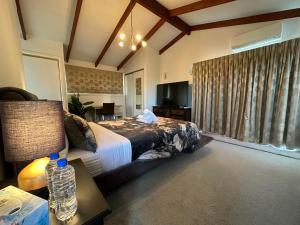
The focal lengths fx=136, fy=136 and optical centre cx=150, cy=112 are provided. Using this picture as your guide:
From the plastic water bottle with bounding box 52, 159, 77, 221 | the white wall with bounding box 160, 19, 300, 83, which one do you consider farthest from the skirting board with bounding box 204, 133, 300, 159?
the plastic water bottle with bounding box 52, 159, 77, 221

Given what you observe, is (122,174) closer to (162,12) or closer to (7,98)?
(7,98)

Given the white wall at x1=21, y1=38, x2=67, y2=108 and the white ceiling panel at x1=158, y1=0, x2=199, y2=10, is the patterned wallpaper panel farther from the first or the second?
the white ceiling panel at x1=158, y1=0, x2=199, y2=10

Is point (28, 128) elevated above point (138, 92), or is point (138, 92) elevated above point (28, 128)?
point (138, 92)

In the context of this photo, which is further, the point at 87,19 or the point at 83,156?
the point at 87,19

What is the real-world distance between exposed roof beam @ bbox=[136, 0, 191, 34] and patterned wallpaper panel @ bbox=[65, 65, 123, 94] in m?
3.15

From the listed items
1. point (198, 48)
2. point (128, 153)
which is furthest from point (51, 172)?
point (198, 48)

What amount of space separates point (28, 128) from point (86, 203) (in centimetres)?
47

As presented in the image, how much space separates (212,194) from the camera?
5.21ft

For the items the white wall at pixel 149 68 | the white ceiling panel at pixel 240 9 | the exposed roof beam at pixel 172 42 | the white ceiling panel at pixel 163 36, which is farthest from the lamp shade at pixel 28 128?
the exposed roof beam at pixel 172 42

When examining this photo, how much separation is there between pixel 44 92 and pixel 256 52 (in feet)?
17.8

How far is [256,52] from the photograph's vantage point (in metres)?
2.85

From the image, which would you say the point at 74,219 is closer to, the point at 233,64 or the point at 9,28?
the point at 9,28

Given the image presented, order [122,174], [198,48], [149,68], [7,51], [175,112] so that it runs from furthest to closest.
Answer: [149,68] < [175,112] < [198,48] < [122,174] < [7,51]

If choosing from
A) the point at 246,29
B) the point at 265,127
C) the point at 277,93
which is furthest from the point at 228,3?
the point at 265,127
